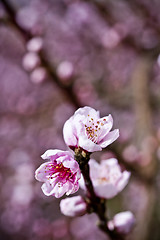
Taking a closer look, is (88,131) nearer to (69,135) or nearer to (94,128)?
(94,128)

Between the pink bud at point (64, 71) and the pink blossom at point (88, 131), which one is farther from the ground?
the pink bud at point (64, 71)

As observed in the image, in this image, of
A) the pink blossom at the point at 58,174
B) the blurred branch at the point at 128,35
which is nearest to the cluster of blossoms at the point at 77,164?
the pink blossom at the point at 58,174

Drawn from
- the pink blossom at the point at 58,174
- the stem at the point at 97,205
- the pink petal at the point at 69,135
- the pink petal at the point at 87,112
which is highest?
the pink petal at the point at 87,112

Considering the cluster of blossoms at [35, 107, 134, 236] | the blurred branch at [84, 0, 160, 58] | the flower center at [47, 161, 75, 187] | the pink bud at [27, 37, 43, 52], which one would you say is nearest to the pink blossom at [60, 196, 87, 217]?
the cluster of blossoms at [35, 107, 134, 236]

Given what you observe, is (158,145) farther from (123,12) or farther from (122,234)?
(123,12)

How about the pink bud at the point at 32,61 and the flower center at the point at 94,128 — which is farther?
the pink bud at the point at 32,61

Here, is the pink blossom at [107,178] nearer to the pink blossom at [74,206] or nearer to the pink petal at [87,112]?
the pink blossom at [74,206]

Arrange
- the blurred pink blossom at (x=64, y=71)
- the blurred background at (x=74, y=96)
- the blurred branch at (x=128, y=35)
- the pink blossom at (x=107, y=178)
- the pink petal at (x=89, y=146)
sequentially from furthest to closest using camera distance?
the blurred branch at (x=128, y=35) → the blurred pink blossom at (x=64, y=71) → the blurred background at (x=74, y=96) → the pink blossom at (x=107, y=178) → the pink petal at (x=89, y=146)

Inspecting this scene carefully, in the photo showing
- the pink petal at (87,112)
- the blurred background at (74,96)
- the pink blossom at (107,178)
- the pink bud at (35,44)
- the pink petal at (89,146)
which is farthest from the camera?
the blurred background at (74,96)
